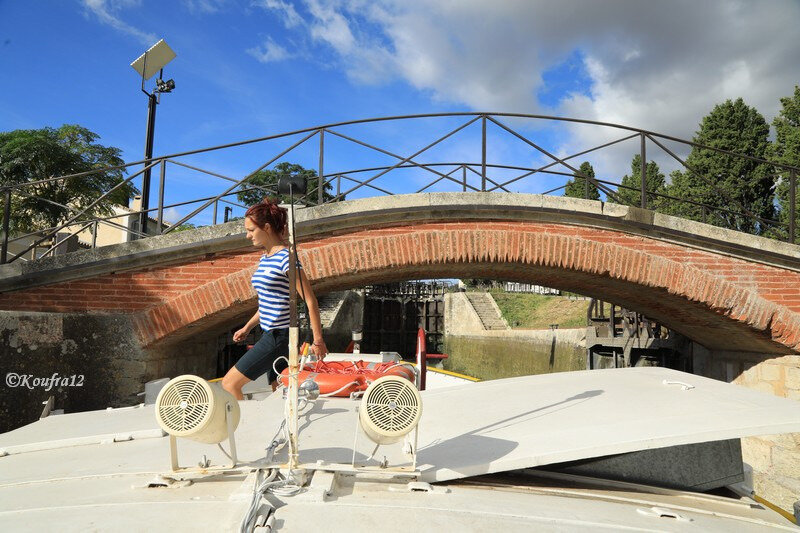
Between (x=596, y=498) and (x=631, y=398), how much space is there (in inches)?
31.8

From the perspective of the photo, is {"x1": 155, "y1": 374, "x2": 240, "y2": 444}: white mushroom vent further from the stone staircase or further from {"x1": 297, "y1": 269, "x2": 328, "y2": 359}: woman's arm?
the stone staircase

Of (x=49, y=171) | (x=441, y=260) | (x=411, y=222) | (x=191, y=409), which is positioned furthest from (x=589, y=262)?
(x=49, y=171)

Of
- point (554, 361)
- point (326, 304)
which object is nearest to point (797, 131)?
point (554, 361)

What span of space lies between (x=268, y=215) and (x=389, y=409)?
1.43 metres

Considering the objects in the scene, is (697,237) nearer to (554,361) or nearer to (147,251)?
(147,251)

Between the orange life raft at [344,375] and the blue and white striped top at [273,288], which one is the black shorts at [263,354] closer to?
the blue and white striped top at [273,288]

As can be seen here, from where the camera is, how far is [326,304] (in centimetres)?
2997

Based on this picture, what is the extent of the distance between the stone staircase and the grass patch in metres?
0.65

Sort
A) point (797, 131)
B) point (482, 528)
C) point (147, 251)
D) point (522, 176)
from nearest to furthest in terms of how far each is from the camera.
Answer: point (482, 528), point (147, 251), point (522, 176), point (797, 131)

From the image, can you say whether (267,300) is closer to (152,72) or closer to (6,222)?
(6,222)

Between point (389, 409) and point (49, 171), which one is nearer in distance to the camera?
point (389, 409)

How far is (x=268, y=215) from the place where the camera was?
303 centimetres

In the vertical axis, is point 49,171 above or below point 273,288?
above

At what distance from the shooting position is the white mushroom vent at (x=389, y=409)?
2.03 metres
